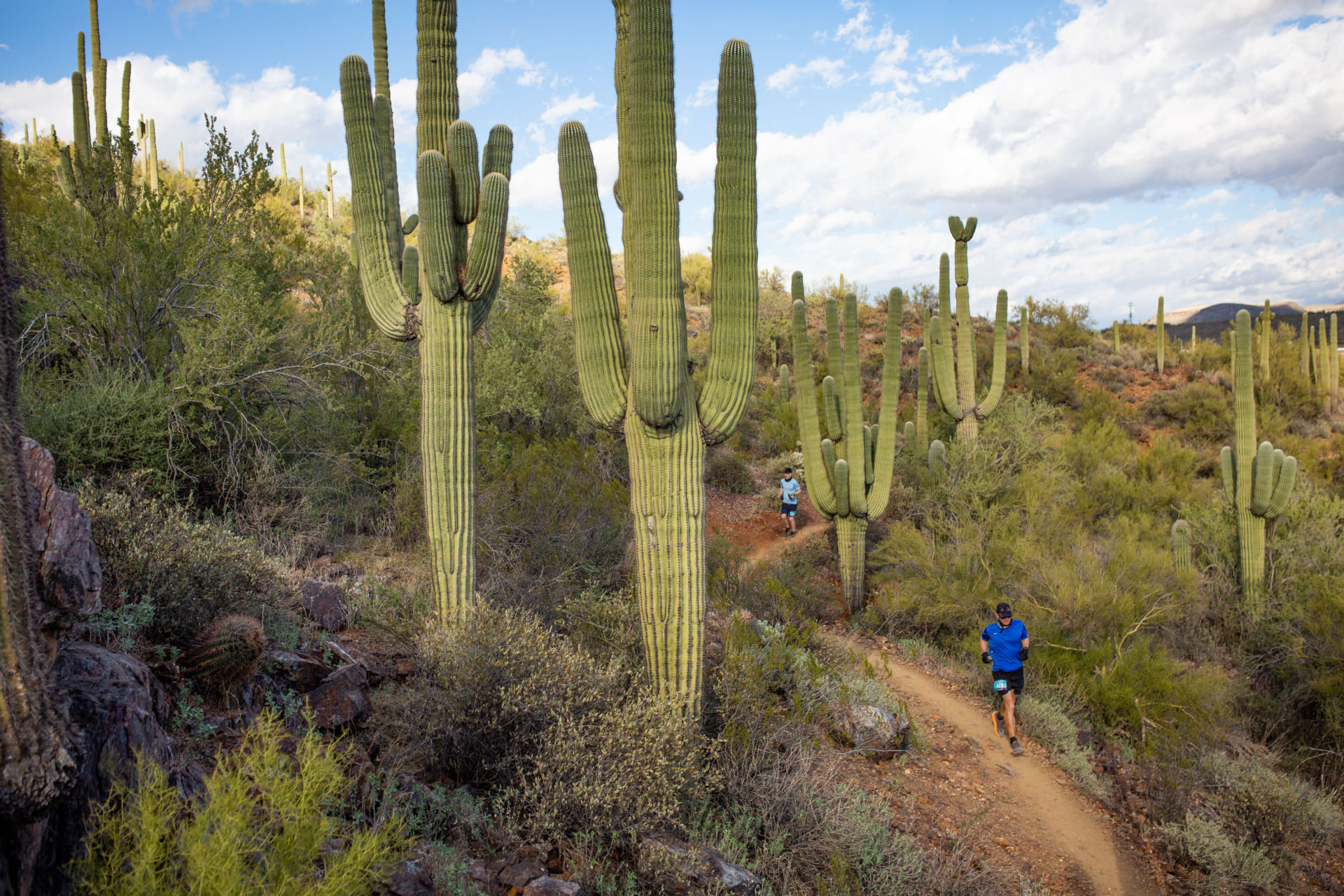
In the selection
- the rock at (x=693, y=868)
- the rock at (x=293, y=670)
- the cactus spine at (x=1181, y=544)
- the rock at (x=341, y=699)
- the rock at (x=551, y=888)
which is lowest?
the rock at (x=693, y=868)

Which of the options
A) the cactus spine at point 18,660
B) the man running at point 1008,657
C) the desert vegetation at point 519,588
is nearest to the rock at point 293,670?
the desert vegetation at point 519,588

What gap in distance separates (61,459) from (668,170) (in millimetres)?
5773

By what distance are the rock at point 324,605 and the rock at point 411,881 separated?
9.80 ft

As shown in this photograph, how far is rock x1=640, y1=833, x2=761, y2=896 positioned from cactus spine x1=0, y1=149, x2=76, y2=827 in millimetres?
2715

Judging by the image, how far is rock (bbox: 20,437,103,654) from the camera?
10.2 feet

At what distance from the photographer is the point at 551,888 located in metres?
3.59

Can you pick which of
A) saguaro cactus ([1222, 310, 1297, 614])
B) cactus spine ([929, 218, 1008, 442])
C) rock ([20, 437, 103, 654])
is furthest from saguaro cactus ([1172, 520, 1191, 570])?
rock ([20, 437, 103, 654])

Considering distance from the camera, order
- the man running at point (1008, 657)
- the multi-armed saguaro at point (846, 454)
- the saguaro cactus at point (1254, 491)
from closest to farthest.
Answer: the man running at point (1008, 657)
the saguaro cactus at point (1254, 491)
the multi-armed saguaro at point (846, 454)

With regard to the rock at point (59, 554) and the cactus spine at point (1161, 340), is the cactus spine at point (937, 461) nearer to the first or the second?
the rock at point (59, 554)

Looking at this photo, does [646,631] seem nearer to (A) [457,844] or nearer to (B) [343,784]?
(A) [457,844]

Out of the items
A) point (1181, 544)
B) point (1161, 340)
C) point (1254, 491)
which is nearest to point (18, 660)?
point (1181, 544)

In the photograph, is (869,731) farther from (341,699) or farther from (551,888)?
(341,699)

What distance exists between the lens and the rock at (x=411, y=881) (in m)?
3.22

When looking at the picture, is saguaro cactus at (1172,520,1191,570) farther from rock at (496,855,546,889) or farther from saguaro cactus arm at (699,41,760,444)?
rock at (496,855,546,889)
